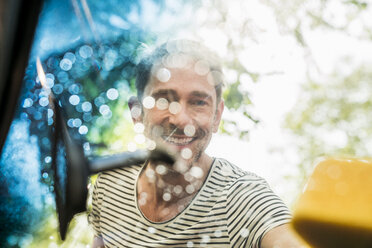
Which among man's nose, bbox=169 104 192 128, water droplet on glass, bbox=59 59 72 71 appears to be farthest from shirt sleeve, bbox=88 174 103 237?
water droplet on glass, bbox=59 59 72 71

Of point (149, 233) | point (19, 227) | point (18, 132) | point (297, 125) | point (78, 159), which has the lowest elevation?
point (297, 125)

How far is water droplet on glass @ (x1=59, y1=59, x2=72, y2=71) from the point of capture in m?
1.64

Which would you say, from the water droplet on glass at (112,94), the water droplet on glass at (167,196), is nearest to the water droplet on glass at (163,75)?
the water droplet on glass at (167,196)

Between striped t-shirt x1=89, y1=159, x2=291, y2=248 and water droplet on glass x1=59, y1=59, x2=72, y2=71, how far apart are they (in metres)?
0.78

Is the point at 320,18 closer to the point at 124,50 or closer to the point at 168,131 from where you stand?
the point at 124,50

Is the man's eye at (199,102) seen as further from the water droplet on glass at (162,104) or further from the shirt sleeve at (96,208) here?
the shirt sleeve at (96,208)

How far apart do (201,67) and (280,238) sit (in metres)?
0.74

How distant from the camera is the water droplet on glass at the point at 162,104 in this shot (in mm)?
1202

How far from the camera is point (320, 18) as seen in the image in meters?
2.72

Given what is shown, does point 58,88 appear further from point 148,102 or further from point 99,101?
point 148,102

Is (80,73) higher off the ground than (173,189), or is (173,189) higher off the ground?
(80,73)

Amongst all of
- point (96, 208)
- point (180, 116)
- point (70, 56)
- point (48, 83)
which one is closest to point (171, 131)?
point (180, 116)

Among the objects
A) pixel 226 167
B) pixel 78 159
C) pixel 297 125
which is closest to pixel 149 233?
pixel 226 167

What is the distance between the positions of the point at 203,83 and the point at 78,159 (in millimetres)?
696
